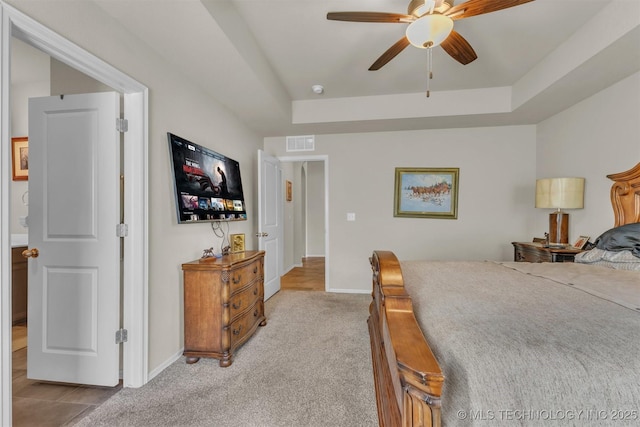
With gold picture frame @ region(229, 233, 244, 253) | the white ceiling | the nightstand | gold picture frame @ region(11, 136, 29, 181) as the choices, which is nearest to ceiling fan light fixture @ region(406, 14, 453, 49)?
the white ceiling

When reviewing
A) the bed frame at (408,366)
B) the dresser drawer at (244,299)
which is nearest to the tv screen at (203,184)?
the dresser drawer at (244,299)

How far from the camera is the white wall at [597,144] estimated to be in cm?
232

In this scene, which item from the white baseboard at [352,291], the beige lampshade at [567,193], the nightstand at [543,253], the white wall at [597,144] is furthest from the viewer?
the white baseboard at [352,291]

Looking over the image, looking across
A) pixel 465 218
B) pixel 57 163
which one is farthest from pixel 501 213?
pixel 57 163

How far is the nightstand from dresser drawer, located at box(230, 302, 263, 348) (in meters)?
2.93

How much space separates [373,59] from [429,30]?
103 centimetres

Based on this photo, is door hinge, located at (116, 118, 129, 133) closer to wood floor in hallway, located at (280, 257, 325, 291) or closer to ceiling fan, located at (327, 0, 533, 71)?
ceiling fan, located at (327, 0, 533, 71)

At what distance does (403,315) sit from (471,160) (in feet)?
11.5

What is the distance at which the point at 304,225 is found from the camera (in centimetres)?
717

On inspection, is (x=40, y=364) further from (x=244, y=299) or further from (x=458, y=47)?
(x=458, y=47)

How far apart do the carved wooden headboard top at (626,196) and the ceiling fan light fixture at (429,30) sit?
2048 millimetres

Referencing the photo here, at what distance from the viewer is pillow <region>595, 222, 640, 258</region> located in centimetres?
187

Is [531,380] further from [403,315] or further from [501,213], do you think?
[501,213]

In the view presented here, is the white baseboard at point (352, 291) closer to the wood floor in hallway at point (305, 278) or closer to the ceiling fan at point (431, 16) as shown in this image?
the wood floor in hallway at point (305, 278)
